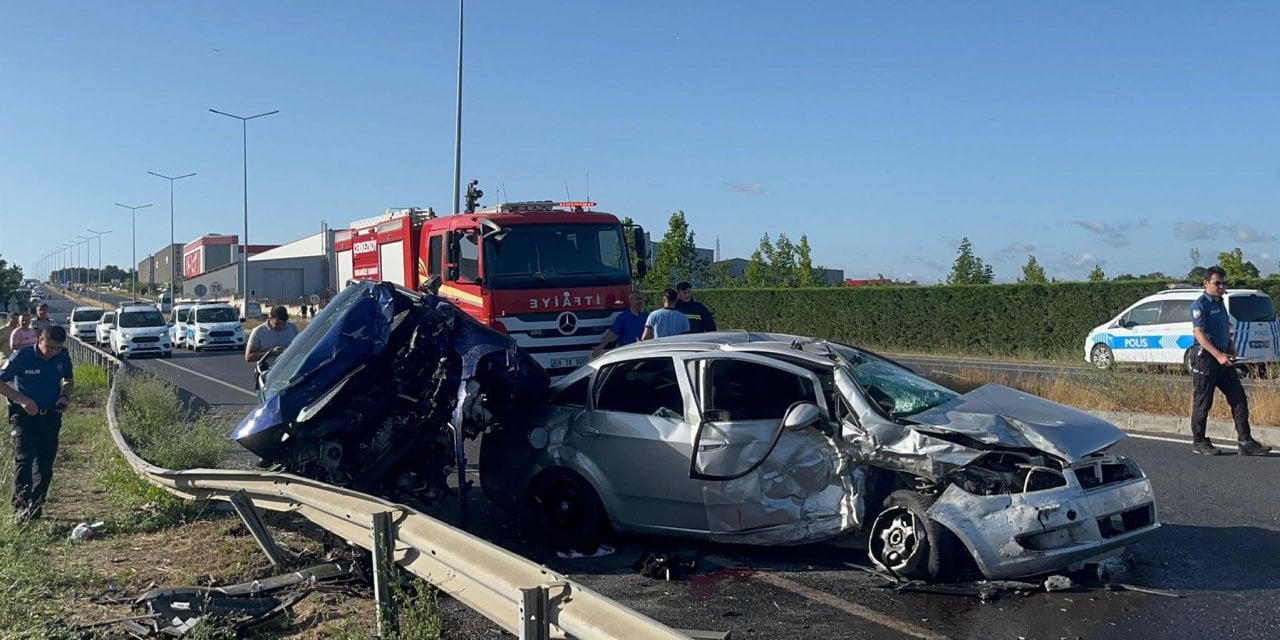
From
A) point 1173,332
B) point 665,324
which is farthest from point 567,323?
point 1173,332

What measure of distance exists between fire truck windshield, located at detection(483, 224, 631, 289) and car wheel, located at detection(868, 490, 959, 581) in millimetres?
7741

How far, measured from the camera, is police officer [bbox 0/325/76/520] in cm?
873

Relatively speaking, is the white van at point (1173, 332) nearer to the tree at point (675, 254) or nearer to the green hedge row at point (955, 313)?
the green hedge row at point (955, 313)

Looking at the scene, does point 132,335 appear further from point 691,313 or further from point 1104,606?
point 1104,606

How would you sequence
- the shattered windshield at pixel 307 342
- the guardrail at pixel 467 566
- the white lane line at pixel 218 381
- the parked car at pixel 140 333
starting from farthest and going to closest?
1. the parked car at pixel 140 333
2. the white lane line at pixel 218 381
3. the shattered windshield at pixel 307 342
4. the guardrail at pixel 467 566

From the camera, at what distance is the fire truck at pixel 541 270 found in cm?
1345

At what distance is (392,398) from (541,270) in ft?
20.5

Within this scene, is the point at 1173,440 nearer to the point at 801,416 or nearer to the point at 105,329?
the point at 801,416

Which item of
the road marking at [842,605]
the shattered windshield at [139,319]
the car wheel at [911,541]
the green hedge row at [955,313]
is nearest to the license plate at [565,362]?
the road marking at [842,605]

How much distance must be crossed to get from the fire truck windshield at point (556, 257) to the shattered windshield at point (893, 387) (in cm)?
667

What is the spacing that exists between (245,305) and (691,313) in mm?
43296

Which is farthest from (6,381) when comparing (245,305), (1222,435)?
(245,305)

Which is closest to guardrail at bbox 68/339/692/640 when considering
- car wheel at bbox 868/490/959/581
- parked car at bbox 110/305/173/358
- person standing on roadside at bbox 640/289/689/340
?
car wheel at bbox 868/490/959/581

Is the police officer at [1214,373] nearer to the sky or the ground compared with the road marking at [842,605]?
nearer to the sky
